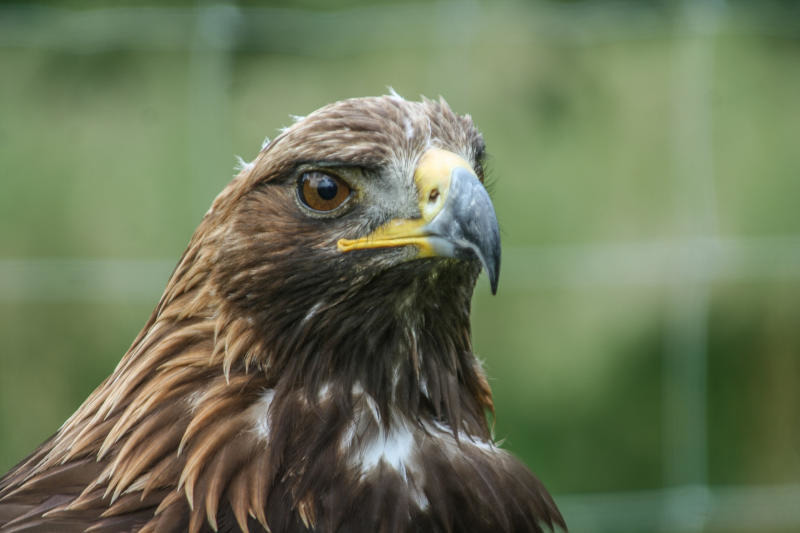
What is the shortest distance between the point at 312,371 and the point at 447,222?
1.41 feet

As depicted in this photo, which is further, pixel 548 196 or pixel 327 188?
pixel 548 196

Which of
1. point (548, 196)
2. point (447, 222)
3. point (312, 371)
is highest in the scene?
point (548, 196)

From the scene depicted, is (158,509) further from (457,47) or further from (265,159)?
(457,47)

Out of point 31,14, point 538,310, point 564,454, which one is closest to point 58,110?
point 31,14

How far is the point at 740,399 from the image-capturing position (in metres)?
5.34

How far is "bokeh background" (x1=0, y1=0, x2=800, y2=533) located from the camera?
5.30 meters

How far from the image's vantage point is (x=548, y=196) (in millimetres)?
5848

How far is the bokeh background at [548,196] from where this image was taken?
5.30 meters

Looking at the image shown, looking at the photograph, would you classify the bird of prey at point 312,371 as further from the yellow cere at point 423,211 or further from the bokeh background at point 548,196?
the bokeh background at point 548,196

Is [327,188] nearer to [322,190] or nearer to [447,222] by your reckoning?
[322,190]

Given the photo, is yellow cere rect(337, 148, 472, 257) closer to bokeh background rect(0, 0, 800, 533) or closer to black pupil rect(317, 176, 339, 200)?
black pupil rect(317, 176, 339, 200)

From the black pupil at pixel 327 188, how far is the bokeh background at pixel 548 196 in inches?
131

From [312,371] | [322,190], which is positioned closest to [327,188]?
[322,190]

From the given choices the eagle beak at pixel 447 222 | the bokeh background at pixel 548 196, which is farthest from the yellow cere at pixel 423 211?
the bokeh background at pixel 548 196
